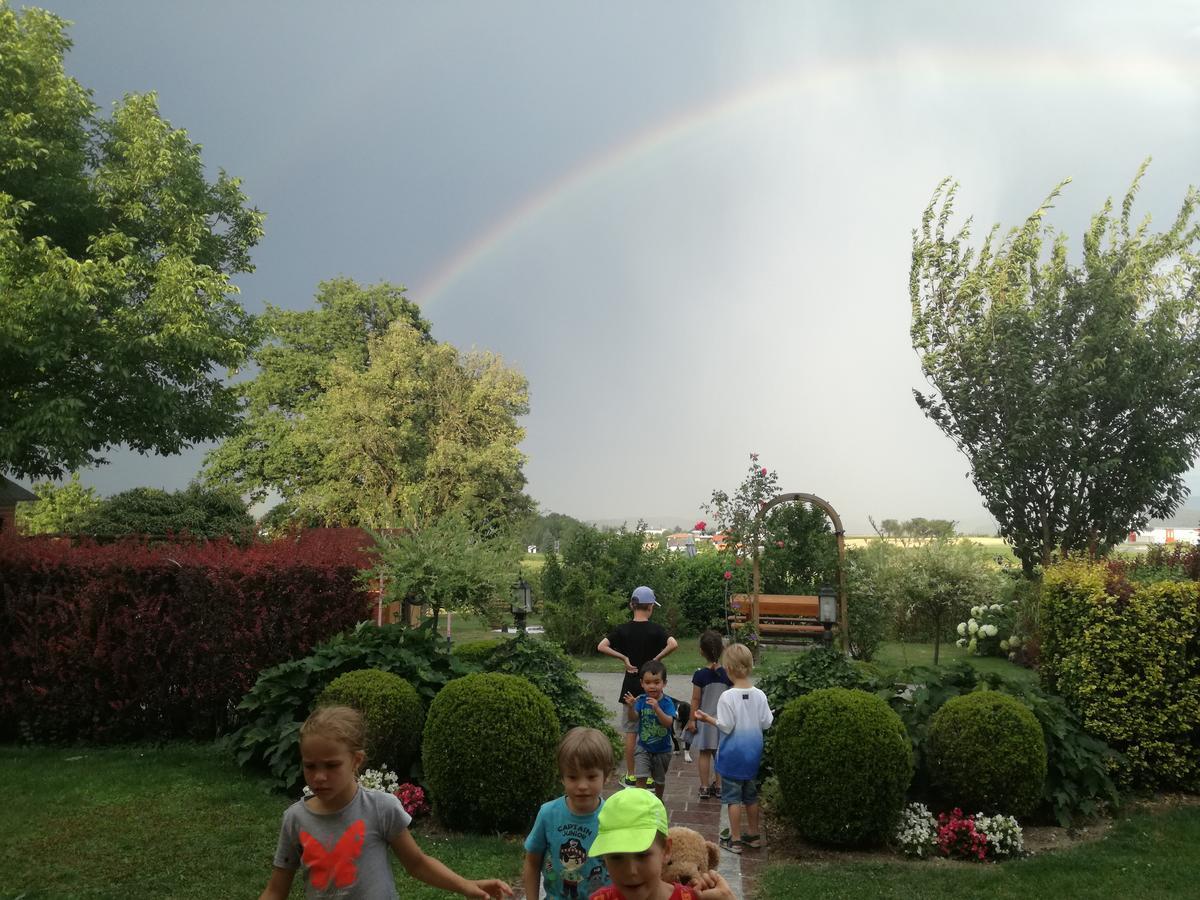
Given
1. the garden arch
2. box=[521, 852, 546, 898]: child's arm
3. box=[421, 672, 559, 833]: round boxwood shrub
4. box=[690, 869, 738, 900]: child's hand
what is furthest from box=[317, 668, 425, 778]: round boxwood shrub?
the garden arch

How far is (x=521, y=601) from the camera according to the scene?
12055mm

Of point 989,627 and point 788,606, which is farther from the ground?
point 788,606

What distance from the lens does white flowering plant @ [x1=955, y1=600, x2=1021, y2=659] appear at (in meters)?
18.5

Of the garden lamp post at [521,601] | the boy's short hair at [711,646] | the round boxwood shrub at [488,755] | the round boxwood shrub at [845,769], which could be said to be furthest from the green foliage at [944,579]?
the round boxwood shrub at [488,755]

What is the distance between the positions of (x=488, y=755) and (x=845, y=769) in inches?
100

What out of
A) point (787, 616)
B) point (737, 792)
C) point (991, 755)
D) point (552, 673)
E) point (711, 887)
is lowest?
point (737, 792)

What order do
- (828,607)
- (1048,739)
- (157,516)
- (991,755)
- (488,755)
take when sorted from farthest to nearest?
(157,516) < (828,607) < (1048,739) < (488,755) < (991,755)

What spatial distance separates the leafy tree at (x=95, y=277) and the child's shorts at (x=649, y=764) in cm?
1549

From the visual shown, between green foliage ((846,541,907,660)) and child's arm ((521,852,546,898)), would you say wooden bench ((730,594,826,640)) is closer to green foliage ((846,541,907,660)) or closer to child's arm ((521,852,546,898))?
green foliage ((846,541,907,660))

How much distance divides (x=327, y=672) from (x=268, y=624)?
5.28 ft

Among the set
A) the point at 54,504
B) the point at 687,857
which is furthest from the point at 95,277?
the point at 54,504

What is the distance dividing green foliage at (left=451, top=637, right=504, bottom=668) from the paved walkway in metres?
1.61

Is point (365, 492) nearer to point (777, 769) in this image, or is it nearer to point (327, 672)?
point (327, 672)

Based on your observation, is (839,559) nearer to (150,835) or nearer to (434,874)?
(150,835)
